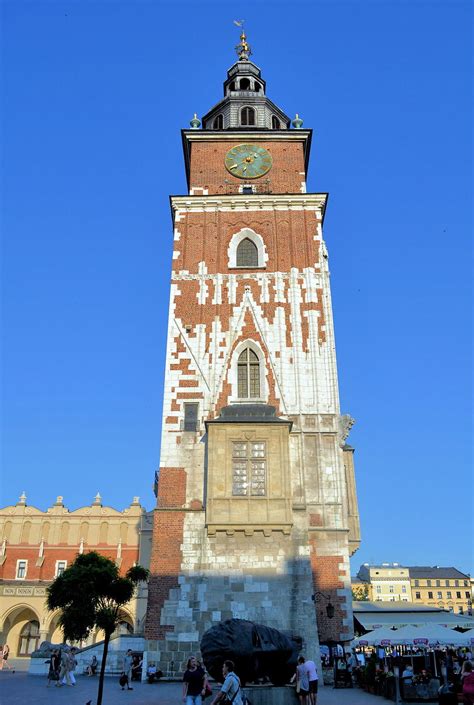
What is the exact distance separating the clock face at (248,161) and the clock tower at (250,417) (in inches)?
3.3

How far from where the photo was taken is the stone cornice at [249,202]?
3112 cm

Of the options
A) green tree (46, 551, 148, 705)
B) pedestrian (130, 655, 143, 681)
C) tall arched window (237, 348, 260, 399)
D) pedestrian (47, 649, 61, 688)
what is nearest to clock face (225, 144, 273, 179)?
tall arched window (237, 348, 260, 399)

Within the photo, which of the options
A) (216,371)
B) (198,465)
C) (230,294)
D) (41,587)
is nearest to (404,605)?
(198,465)

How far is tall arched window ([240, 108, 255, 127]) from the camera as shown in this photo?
1425 inches

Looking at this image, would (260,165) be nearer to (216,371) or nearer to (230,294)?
(230,294)

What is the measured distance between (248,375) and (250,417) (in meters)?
2.99

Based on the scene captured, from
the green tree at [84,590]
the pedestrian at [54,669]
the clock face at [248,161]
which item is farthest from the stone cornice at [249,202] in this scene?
the pedestrian at [54,669]

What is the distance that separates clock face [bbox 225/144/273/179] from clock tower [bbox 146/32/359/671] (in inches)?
3.3

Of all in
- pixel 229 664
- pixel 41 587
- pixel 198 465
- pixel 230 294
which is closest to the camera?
pixel 229 664

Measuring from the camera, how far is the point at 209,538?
76.3 ft

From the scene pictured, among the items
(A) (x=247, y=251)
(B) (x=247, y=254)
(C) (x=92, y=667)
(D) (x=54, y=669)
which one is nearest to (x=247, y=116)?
(A) (x=247, y=251)

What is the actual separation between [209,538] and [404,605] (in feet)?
32.6

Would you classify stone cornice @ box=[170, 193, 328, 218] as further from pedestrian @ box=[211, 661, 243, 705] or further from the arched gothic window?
pedestrian @ box=[211, 661, 243, 705]

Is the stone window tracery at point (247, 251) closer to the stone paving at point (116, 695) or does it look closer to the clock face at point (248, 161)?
the clock face at point (248, 161)
